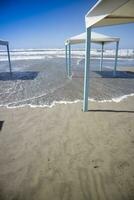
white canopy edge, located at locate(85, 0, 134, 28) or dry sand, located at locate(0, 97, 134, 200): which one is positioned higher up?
white canopy edge, located at locate(85, 0, 134, 28)

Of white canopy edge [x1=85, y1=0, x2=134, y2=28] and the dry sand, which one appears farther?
white canopy edge [x1=85, y1=0, x2=134, y2=28]

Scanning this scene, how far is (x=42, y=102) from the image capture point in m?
6.90

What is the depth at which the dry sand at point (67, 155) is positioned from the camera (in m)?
2.74

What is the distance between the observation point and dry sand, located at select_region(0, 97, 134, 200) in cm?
274

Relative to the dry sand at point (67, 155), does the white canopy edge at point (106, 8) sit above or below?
above

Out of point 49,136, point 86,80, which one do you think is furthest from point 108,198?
point 86,80

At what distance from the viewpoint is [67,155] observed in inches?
142

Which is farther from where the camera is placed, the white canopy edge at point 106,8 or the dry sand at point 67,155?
the white canopy edge at point 106,8

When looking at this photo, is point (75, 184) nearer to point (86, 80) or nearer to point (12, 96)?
point (86, 80)

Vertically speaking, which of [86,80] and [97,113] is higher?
[86,80]

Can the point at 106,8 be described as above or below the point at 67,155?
above

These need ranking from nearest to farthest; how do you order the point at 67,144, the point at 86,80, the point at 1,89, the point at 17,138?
1. the point at 67,144
2. the point at 17,138
3. the point at 86,80
4. the point at 1,89

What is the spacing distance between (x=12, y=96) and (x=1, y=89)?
5.87ft

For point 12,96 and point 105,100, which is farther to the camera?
point 12,96
